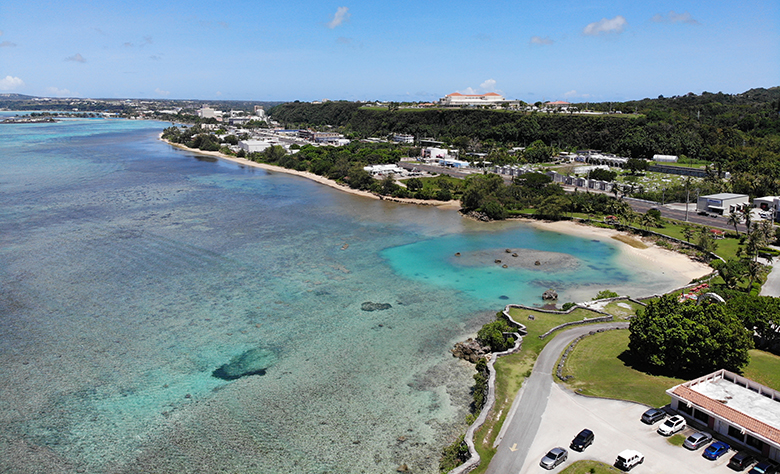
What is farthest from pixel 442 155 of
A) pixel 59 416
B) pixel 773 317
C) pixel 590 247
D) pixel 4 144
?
pixel 4 144

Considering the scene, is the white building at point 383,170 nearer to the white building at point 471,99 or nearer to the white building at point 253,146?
the white building at point 253,146

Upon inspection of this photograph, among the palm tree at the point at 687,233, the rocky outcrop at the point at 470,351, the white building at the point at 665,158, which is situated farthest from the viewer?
the white building at the point at 665,158

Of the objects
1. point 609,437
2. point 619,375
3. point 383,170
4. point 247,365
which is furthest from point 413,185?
point 609,437

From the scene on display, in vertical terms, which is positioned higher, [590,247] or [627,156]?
[627,156]

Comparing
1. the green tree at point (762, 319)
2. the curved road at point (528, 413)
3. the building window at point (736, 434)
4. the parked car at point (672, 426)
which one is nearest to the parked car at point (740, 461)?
the building window at point (736, 434)

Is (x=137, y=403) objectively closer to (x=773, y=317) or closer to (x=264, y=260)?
(x=264, y=260)

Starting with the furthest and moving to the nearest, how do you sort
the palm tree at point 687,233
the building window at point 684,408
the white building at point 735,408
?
the palm tree at point 687,233 < the building window at point 684,408 < the white building at point 735,408

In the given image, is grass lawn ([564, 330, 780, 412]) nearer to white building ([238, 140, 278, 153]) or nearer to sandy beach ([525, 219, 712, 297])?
sandy beach ([525, 219, 712, 297])

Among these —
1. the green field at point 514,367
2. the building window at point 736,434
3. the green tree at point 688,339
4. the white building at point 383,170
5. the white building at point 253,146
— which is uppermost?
the white building at point 253,146
